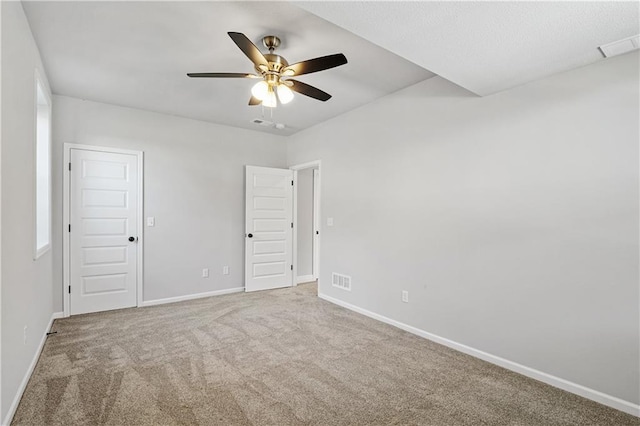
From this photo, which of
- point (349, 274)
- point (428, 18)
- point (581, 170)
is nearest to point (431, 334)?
point (349, 274)

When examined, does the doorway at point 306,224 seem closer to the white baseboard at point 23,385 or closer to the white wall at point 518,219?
the white wall at point 518,219

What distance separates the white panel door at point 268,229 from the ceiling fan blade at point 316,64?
9.55 feet

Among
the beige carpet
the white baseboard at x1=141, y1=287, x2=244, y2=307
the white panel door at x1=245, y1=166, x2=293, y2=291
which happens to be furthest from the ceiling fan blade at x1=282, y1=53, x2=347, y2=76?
the white baseboard at x1=141, y1=287, x2=244, y2=307

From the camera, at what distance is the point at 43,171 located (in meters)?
3.34

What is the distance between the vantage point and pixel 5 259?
6.08ft

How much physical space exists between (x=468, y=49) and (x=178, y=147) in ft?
13.1

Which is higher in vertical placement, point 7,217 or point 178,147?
point 178,147

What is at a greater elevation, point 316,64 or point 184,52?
point 184,52

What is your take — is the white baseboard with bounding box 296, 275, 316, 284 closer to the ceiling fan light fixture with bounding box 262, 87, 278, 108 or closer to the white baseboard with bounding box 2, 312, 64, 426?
the white baseboard with bounding box 2, 312, 64, 426

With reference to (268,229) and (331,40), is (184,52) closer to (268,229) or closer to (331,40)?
(331,40)

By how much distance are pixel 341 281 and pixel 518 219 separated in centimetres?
244

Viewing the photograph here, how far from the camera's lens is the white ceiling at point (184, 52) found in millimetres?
2223

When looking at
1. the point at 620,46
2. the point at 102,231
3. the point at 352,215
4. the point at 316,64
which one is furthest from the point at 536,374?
the point at 102,231

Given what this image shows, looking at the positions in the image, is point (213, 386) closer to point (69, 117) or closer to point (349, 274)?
point (349, 274)
